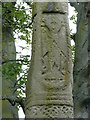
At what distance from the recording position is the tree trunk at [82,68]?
35.9 feet

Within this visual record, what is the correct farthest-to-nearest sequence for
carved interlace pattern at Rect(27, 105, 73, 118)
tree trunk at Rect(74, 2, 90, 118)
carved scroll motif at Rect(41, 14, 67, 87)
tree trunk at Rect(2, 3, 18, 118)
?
tree trunk at Rect(74, 2, 90, 118), tree trunk at Rect(2, 3, 18, 118), carved scroll motif at Rect(41, 14, 67, 87), carved interlace pattern at Rect(27, 105, 73, 118)

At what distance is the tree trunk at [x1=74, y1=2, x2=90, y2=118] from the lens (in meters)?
10.9

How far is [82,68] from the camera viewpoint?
11.4 metres

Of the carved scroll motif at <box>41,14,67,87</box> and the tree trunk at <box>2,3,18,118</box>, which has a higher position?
the carved scroll motif at <box>41,14,67,87</box>

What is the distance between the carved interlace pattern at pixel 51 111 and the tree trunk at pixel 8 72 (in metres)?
A: 4.30

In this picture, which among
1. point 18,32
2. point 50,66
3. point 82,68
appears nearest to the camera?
point 50,66

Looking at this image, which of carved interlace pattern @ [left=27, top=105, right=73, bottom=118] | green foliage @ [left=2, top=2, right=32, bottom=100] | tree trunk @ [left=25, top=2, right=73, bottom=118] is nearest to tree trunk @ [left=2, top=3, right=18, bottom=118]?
green foliage @ [left=2, top=2, right=32, bottom=100]

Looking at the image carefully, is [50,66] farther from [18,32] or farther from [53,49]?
[18,32]

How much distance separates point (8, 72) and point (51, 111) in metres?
5.70

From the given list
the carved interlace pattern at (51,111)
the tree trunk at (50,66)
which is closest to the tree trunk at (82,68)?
the tree trunk at (50,66)

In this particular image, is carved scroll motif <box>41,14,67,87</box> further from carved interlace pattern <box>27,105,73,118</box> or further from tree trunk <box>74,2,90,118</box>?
tree trunk <box>74,2,90,118</box>

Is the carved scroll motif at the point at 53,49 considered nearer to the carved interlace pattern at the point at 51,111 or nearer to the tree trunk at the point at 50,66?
the tree trunk at the point at 50,66

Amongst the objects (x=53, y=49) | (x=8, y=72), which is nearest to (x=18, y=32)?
(x=8, y=72)

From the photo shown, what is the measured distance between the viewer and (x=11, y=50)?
11.9 m
